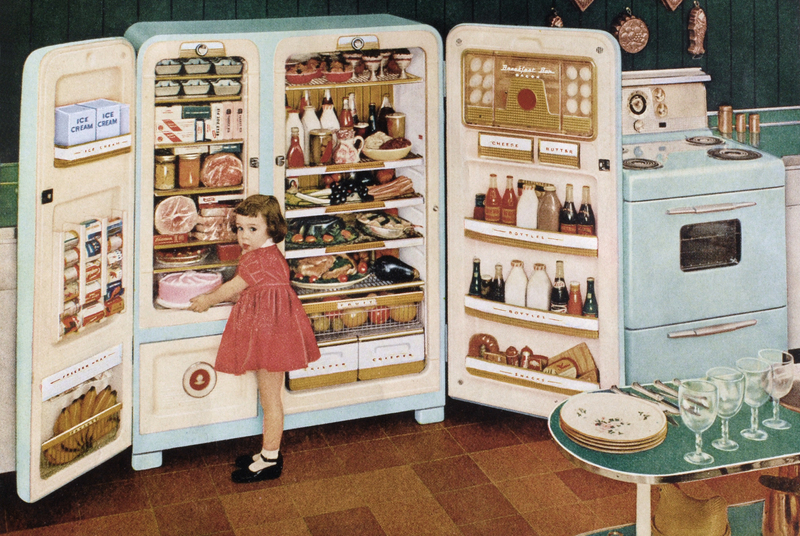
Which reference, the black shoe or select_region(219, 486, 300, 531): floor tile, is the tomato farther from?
select_region(219, 486, 300, 531): floor tile

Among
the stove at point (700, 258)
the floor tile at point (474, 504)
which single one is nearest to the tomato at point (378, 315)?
the floor tile at point (474, 504)

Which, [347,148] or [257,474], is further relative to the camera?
[347,148]

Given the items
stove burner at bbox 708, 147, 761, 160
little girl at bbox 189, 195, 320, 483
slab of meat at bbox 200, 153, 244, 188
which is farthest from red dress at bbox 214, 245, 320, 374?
stove burner at bbox 708, 147, 761, 160

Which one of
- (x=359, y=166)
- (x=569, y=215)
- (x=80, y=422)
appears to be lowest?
(x=80, y=422)

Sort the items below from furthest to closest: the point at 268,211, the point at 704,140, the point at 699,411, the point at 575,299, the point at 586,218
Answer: the point at 704,140
the point at 575,299
the point at 586,218
the point at 268,211
the point at 699,411

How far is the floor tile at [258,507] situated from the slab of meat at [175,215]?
3.86 ft

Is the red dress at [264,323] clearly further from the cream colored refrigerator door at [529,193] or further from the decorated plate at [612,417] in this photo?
the decorated plate at [612,417]

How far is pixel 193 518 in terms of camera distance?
154 inches

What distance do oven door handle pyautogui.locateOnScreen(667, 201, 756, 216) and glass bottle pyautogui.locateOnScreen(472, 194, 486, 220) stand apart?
840 mm

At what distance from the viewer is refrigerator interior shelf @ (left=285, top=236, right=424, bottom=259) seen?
4.44 meters

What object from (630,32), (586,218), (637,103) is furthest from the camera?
(630,32)

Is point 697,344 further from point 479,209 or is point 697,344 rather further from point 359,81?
point 359,81

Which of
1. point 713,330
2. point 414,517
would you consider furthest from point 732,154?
point 414,517

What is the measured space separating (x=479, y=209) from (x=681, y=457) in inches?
86.1
